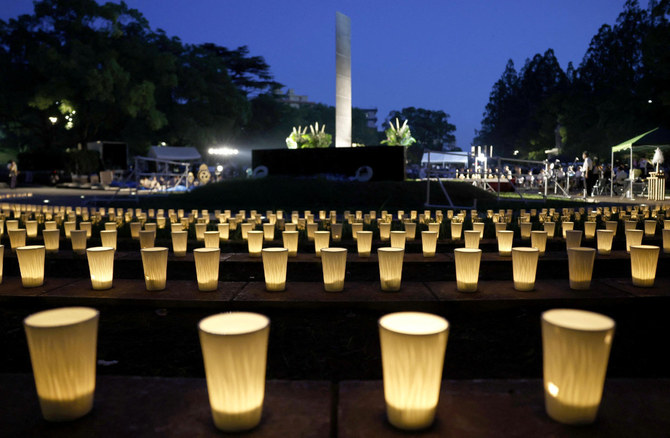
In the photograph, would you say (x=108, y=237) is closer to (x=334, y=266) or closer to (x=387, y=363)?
(x=334, y=266)

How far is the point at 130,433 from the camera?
68.4 inches

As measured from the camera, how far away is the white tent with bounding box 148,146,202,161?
120 ft

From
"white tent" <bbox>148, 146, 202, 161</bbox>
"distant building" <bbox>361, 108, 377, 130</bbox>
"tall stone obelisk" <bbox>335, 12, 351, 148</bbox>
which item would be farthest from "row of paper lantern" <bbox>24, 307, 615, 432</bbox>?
"distant building" <bbox>361, 108, 377, 130</bbox>

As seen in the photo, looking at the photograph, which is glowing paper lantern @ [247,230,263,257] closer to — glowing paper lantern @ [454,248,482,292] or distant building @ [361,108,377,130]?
glowing paper lantern @ [454,248,482,292]

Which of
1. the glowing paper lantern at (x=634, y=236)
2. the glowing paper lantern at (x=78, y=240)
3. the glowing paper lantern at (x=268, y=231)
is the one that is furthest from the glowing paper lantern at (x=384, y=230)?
the glowing paper lantern at (x=78, y=240)

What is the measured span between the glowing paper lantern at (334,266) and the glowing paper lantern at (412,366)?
1.86 meters

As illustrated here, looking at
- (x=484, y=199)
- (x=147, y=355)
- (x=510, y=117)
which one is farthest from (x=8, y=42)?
(x=510, y=117)

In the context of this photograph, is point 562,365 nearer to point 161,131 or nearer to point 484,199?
point 484,199

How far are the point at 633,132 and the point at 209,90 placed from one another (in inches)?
1159

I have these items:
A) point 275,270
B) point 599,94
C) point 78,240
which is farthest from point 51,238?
point 599,94

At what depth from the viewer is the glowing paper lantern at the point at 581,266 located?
370 centimetres

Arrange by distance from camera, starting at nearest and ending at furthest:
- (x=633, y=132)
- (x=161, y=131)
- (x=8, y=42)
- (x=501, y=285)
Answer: (x=501, y=285), (x=8, y=42), (x=633, y=132), (x=161, y=131)

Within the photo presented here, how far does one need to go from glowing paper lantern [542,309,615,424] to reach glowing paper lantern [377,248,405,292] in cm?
191

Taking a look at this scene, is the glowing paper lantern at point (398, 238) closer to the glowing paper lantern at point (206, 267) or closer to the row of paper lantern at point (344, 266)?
the row of paper lantern at point (344, 266)
